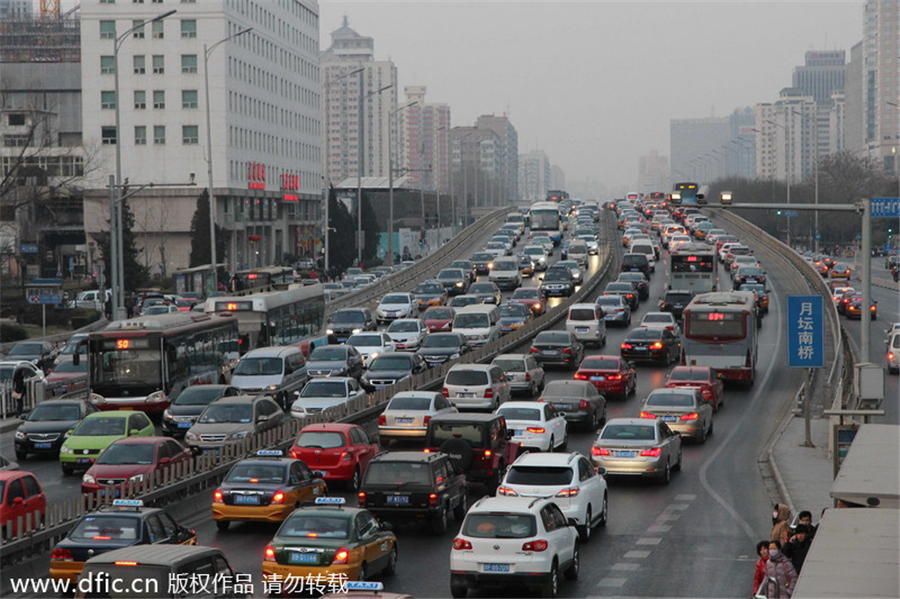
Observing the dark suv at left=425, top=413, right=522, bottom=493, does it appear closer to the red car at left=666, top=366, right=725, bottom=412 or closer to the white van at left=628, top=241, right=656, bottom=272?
the red car at left=666, top=366, right=725, bottom=412

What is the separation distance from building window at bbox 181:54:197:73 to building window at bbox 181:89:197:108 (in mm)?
1584

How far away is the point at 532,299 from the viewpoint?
210 ft

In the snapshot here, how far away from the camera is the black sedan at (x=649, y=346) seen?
48.8 m

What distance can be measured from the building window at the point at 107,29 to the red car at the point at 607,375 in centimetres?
7125

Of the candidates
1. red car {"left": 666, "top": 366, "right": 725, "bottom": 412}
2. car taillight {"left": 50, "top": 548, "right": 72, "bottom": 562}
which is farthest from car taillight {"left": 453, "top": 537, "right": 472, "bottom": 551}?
red car {"left": 666, "top": 366, "right": 725, "bottom": 412}

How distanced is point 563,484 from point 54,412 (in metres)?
15.0

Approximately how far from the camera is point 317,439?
26.8 metres

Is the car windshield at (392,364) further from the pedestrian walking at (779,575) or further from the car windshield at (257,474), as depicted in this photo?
the pedestrian walking at (779,575)

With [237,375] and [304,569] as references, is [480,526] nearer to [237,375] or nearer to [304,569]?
[304,569]

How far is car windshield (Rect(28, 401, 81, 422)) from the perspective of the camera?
31875 mm

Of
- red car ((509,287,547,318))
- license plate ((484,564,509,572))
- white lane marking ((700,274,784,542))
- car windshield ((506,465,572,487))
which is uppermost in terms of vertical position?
red car ((509,287,547,318))

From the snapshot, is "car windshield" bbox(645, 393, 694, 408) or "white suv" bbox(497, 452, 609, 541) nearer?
"white suv" bbox(497, 452, 609, 541)

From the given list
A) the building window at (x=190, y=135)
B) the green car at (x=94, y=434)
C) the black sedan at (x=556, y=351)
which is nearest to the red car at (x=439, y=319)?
the black sedan at (x=556, y=351)

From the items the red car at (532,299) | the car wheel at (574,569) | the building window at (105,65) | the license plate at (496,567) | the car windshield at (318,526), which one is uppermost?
the building window at (105,65)
